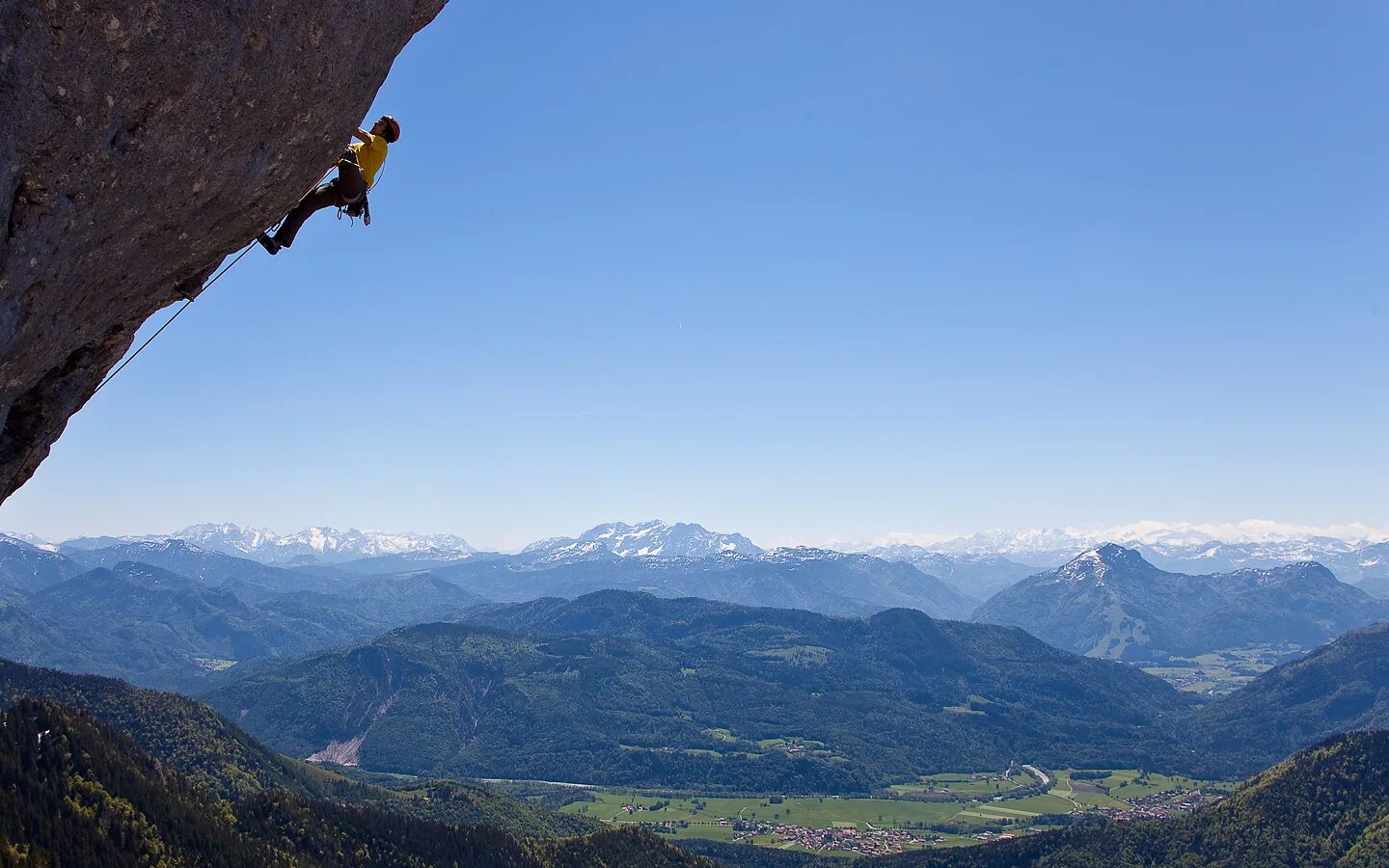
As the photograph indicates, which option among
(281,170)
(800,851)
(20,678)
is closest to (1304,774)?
(800,851)

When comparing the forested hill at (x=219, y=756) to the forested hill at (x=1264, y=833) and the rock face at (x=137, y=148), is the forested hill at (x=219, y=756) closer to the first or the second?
the forested hill at (x=1264, y=833)

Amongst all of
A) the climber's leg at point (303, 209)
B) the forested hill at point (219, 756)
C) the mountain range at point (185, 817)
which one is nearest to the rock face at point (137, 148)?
the climber's leg at point (303, 209)

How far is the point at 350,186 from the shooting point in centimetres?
1446

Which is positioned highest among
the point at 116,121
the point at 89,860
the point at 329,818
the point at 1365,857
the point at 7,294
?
the point at 116,121

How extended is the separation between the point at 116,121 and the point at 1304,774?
19840 cm

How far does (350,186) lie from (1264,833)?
183216mm

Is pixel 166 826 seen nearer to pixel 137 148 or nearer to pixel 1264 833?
pixel 137 148

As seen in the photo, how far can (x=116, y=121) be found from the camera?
9141 mm

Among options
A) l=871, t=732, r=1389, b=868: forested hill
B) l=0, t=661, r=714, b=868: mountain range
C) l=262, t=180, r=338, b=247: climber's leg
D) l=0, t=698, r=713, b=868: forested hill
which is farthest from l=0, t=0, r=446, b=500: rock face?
l=871, t=732, r=1389, b=868: forested hill

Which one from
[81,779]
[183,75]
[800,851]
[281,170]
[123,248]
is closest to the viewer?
[183,75]

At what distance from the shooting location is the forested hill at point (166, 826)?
254 feet

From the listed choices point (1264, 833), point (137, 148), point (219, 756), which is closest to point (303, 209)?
point (137, 148)

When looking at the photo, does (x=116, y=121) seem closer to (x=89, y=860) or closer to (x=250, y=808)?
(x=89, y=860)

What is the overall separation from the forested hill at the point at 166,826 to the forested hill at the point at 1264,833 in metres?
67.3
